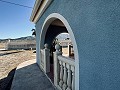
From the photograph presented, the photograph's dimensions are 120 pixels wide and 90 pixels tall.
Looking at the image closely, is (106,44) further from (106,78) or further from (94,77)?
(94,77)

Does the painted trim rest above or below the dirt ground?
above

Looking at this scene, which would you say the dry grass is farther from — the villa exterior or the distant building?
the distant building

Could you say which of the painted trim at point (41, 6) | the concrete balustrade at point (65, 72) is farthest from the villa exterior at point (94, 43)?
the painted trim at point (41, 6)

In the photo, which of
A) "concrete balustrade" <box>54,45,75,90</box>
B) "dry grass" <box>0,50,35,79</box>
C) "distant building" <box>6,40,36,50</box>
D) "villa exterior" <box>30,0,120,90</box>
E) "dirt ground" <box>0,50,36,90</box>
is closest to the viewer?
"villa exterior" <box>30,0,120,90</box>

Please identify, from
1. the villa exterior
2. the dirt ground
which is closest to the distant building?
the dirt ground

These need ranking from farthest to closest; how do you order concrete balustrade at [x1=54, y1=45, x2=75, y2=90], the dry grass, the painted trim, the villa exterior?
the dry grass, the painted trim, concrete balustrade at [x1=54, y1=45, x2=75, y2=90], the villa exterior

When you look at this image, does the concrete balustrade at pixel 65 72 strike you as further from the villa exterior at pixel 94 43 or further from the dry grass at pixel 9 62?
the dry grass at pixel 9 62

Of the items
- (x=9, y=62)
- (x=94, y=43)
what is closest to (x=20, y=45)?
(x=9, y=62)

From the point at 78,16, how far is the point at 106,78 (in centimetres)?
121

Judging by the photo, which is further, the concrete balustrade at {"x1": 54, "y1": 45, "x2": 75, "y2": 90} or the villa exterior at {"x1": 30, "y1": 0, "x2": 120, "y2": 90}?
the concrete balustrade at {"x1": 54, "y1": 45, "x2": 75, "y2": 90}

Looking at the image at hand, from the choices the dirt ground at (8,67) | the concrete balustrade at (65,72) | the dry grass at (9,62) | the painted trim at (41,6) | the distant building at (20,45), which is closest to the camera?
the concrete balustrade at (65,72)

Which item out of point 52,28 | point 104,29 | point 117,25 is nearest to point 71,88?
point 104,29

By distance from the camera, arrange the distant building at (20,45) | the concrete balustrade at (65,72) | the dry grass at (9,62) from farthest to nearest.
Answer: the distant building at (20,45), the dry grass at (9,62), the concrete balustrade at (65,72)

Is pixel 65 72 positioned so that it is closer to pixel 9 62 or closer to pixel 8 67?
pixel 8 67
